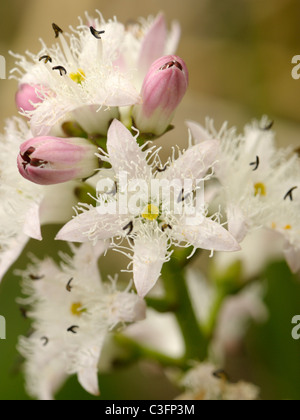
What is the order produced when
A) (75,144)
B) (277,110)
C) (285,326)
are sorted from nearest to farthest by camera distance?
(75,144)
(285,326)
(277,110)

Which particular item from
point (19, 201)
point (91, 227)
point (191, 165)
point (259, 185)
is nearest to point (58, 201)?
point (19, 201)

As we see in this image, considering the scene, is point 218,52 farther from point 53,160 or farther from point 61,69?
point 53,160

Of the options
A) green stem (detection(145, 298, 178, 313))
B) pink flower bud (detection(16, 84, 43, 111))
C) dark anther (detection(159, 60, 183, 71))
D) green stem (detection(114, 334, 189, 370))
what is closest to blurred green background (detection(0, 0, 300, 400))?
green stem (detection(114, 334, 189, 370))

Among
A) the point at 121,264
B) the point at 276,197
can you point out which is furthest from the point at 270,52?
the point at 276,197

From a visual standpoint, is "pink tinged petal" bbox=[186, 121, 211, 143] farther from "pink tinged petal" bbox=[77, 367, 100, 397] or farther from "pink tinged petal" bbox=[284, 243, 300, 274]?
"pink tinged petal" bbox=[77, 367, 100, 397]

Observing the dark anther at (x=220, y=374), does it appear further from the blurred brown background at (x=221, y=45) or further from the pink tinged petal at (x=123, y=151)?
the blurred brown background at (x=221, y=45)
